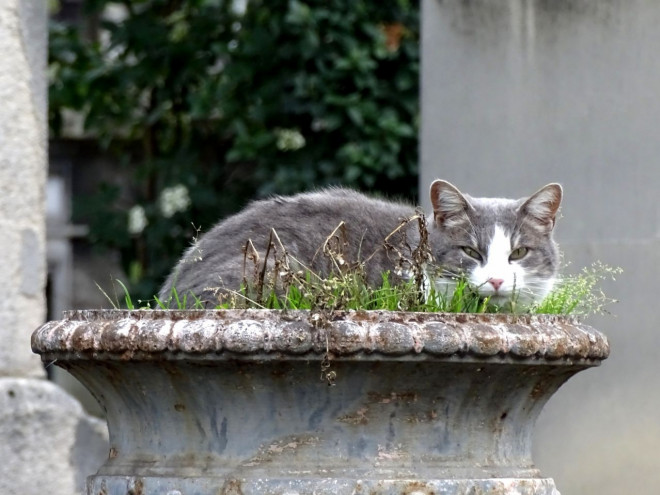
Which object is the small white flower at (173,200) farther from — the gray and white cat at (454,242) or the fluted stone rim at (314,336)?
the fluted stone rim at (314,336)

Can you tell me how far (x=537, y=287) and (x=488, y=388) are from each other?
1.09 metres

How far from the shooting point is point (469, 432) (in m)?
1.77

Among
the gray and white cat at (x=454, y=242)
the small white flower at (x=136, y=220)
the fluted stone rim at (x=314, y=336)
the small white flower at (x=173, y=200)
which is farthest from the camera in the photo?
the small white flower at (x=136, y=220)

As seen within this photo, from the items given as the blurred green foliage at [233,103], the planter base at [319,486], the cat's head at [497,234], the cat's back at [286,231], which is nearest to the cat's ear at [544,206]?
the cat's head at [497,234]

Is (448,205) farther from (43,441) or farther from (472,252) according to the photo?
(43,441)

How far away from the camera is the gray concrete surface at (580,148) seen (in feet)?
11.6

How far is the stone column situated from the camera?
314 centimetres

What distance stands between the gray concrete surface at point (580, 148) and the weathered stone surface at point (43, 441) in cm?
136

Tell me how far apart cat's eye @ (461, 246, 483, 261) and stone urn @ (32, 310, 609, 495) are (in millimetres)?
1018

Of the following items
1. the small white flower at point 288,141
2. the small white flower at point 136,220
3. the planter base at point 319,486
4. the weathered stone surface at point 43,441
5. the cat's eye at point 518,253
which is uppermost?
the small white flower at point 288,141

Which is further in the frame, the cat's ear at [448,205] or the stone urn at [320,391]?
the cat's ear at [448,205]

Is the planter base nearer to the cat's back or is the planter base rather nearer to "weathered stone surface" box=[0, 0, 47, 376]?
the cat's back

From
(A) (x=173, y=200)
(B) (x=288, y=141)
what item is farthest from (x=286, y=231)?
(A) (x=173, y=200)

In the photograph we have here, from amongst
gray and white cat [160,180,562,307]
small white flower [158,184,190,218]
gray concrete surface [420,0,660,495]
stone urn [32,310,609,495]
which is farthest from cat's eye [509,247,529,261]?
small white flower [158,184,190,218]
